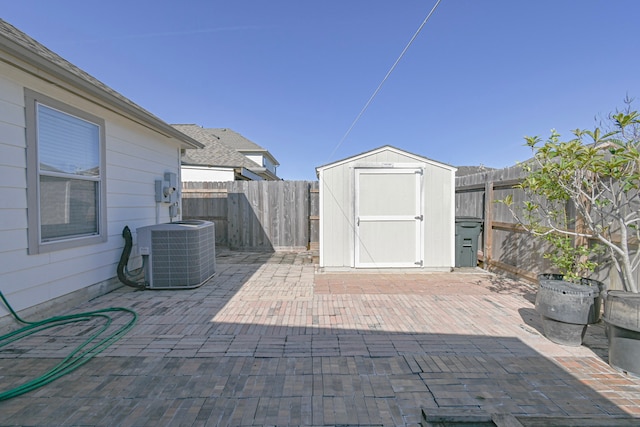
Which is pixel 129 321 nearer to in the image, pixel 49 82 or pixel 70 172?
pixel 70 172

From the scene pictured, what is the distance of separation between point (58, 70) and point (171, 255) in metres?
2.72

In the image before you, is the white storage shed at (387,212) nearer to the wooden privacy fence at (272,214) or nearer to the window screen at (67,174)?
the wooden privacy fence at (272,214)

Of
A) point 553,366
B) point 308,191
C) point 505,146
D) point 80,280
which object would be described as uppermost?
point 505,146

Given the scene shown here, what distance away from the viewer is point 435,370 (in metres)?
2.40

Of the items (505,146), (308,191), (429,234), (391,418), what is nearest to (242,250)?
(308,191)

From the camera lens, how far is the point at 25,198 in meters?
3.17

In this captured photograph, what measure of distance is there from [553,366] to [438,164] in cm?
403

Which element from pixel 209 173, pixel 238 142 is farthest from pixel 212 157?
pixel 238 142

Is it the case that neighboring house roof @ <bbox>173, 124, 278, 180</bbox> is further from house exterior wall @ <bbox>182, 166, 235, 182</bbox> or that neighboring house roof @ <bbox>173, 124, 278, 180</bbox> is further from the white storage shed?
the white storage shed

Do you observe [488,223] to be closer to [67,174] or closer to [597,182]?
[597,182]

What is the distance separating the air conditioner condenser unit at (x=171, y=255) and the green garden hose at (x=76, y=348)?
0.91m

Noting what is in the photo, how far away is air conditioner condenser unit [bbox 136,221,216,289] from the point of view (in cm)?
454

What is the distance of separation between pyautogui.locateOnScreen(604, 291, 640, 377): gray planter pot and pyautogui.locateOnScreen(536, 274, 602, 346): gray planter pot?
281mm

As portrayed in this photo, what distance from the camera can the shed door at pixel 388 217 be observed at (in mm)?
5785
